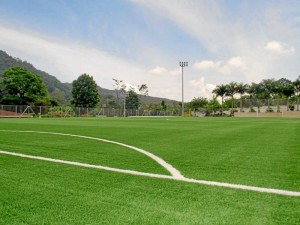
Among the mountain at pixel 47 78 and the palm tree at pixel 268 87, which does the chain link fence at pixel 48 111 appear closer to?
the palm tree at pixel 268 87

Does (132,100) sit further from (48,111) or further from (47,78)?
(48,111)

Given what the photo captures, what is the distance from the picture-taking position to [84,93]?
8550cm

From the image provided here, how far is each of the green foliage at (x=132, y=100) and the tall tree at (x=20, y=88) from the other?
156ft

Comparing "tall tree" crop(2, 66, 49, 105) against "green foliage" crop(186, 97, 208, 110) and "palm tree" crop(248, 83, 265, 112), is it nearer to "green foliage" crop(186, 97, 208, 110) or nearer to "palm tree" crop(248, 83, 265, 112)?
"green foliage" crop(186, 97, 208, 110)

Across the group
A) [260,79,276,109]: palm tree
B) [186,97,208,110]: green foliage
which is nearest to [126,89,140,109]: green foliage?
[186,97,208,110]: green foliage

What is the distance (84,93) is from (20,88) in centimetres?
2091

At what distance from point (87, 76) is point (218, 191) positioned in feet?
286

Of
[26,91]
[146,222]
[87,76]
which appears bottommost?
[146,222]

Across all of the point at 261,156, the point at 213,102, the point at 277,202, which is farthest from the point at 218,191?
the point at 213,102

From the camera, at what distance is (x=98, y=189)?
3598 millimetres

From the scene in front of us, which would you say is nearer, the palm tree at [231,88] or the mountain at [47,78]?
the palm tree at [231,88]

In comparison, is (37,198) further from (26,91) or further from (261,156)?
(26,91)

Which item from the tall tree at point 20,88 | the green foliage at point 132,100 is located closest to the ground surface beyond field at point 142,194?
the tall tree at point 20,88

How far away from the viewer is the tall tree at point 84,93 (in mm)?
85500
